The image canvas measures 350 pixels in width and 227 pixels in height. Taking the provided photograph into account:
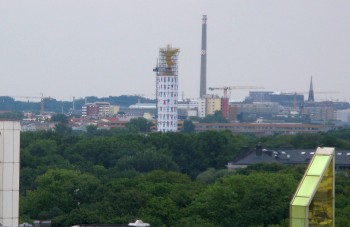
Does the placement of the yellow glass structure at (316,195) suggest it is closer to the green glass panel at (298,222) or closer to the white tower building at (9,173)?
the green glass panel at (298,222)

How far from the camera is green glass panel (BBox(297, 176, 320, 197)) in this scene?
2077cm

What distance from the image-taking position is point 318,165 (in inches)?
834

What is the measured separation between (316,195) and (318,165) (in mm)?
424

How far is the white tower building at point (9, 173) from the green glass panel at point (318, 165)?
585 cm

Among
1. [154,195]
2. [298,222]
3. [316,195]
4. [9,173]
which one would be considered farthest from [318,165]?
[154,195]

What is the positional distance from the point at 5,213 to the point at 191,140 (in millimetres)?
120903

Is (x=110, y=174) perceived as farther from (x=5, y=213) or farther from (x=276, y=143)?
(x=5, y=213)

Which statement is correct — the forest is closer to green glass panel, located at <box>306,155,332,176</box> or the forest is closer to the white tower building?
the white tower building

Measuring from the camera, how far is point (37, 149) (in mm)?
137000

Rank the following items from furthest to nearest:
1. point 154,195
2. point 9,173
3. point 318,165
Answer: point 154,195
point 9,173
point 318,165

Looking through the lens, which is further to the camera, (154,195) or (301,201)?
(154,195)

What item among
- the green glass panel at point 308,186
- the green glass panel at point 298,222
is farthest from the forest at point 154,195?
the green glass panel at point 298,222

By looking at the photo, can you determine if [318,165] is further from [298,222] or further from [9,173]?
[9,173]

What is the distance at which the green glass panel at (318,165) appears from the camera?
68.9 ft
